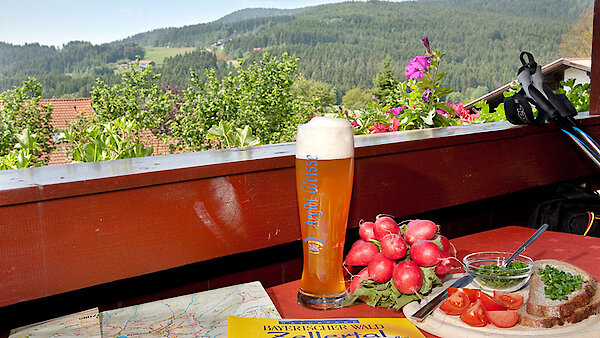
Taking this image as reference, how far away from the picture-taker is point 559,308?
1.90 ft

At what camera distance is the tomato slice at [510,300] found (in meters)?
0.62

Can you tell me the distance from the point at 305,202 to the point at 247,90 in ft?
57.9

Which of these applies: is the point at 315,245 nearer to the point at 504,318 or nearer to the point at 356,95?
the point at 504,318

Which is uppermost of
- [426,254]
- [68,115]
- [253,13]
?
[253,13]

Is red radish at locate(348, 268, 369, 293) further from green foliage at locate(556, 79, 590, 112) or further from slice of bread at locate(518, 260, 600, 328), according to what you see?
green foliage at locate(556, 79, 590, 112)

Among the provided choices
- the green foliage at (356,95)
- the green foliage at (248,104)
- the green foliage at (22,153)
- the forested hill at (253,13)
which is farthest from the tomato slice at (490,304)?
the forested hill at (253,13)

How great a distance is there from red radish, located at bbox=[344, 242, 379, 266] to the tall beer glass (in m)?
0.05

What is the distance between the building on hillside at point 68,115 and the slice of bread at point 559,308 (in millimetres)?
17341

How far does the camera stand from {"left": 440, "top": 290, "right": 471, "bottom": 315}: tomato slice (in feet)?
2.02

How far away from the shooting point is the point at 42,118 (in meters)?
16.8

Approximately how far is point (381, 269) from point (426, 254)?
6 centimetres

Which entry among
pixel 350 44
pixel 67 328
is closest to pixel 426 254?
pixel 67 328

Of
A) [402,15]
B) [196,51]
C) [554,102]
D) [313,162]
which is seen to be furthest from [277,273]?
[402,15]

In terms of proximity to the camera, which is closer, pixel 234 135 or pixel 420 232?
pixel 420 232
